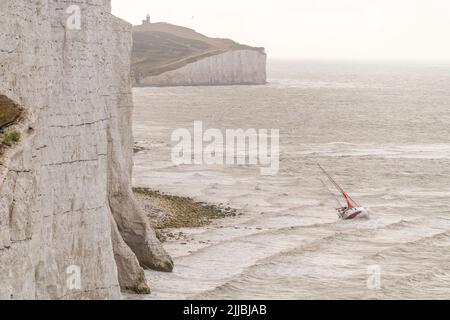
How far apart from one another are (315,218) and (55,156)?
21.0 meters

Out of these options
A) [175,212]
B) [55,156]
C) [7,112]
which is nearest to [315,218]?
[175,212]

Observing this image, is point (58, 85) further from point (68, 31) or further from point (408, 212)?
point (408, 212)

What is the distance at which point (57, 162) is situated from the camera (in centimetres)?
1611

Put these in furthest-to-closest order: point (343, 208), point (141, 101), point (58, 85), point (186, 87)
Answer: point (186, 87), point (141, 101), point (343, 208), point (58, 85)

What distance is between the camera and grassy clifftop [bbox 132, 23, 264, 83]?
147 meters

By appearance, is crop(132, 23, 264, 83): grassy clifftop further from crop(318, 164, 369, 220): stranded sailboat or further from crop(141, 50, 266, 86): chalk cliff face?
crop(318, 164, 369, 220): stranded sailboat

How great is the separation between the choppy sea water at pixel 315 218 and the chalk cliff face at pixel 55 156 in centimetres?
629

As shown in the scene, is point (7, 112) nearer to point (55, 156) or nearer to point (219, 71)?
point (55, 156)

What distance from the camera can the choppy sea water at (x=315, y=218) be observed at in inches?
996

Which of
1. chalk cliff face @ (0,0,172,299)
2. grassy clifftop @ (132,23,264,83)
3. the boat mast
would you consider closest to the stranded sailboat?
the boat mast

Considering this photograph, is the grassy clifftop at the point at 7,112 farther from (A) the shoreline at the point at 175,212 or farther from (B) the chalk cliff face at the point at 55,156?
(A) the shoreline at the point at 175,212

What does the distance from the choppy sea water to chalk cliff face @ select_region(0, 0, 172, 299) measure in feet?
20.6

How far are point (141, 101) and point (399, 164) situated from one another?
58.3m

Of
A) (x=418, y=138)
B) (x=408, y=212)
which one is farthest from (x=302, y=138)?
(x=408, y=212)
